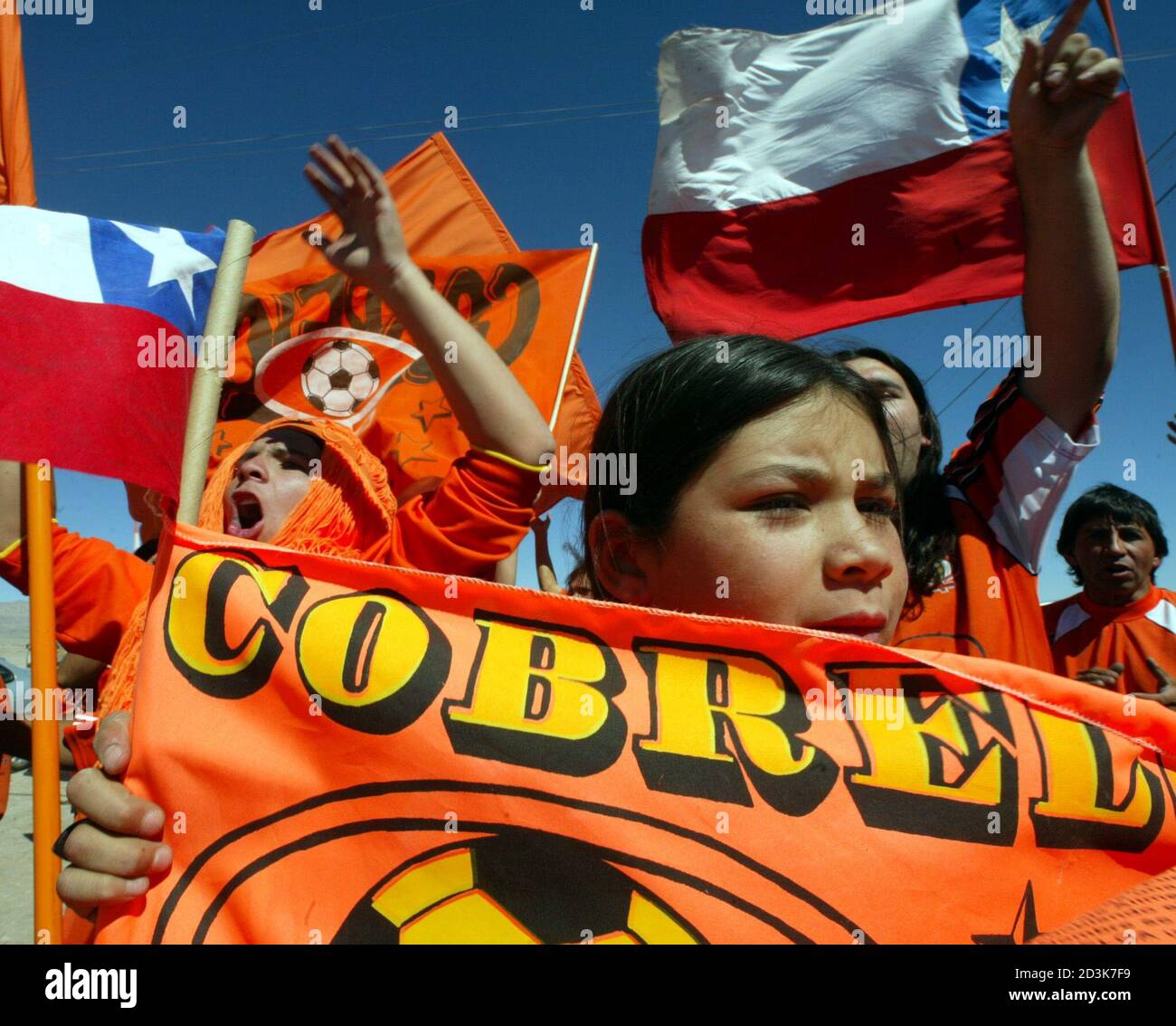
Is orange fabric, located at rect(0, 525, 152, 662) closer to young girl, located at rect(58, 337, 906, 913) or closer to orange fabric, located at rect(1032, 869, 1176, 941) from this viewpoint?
young girl, located at rect(58, 337, 906, 913)

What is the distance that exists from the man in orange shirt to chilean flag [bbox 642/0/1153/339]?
5.88 feet

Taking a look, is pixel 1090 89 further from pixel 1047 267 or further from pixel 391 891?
pixel 391 891

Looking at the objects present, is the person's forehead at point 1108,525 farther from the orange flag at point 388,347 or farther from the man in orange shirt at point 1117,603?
the orange flag at point 388,347

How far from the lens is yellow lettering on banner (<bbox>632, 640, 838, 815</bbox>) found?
1.01m

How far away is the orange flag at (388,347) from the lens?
328cm

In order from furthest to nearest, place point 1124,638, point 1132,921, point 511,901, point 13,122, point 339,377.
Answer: point 1124,638, point 339,377, point 13,122, point 511,901, point 1132,921

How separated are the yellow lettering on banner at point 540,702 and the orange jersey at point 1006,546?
843 mm

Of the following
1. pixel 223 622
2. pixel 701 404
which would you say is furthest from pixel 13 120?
pixel 701 404

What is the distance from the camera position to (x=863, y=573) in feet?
3.98

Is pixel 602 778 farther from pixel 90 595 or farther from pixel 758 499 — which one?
pixel 90 595

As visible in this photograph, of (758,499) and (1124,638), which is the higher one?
(758,499)

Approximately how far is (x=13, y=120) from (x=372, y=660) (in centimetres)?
217

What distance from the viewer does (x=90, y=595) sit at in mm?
2400

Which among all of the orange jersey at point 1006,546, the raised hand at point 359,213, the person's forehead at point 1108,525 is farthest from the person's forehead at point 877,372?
the person's forehead at point 1108,525
